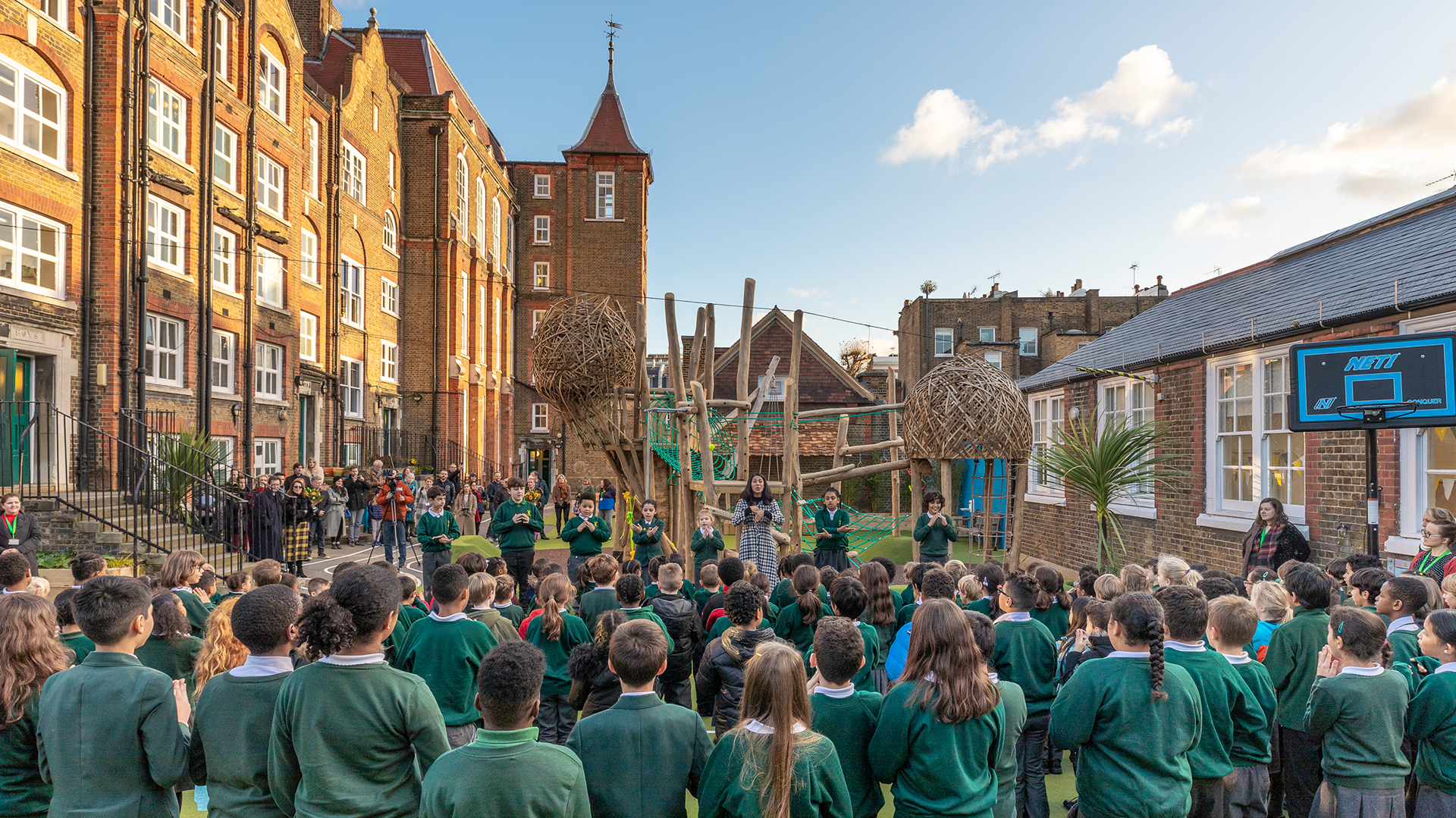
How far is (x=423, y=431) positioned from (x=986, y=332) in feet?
80.1

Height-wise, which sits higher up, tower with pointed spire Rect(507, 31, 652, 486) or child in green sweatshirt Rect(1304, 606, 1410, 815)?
tower with pointed spire Rect(507, 31, 652, 486)

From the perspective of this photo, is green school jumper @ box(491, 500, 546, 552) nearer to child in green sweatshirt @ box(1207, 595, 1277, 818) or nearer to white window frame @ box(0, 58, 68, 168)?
child in green sweatshirt @ box(1207, 595, 1277, 818)

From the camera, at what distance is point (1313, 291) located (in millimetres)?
10531

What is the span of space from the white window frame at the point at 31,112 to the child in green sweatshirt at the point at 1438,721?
54.0ft

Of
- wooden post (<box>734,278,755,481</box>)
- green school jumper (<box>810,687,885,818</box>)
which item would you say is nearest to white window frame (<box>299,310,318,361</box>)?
wooden post (<box>734,278,755,481</box>)

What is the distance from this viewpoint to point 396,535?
1488 cm

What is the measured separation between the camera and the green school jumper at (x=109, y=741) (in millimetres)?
2961

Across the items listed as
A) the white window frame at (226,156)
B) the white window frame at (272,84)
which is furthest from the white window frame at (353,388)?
the white window frame at (272,84)

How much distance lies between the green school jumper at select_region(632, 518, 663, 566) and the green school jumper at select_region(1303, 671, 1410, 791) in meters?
→ 6.36

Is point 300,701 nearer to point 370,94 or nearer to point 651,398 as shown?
point 651,398

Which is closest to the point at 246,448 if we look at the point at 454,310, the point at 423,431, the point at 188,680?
the point at 423,431

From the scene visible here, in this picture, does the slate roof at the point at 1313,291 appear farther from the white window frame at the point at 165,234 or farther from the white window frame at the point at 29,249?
the white window frame at the point at 29,249

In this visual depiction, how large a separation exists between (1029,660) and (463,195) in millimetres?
28418

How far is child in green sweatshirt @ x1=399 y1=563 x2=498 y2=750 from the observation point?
4.58 m
